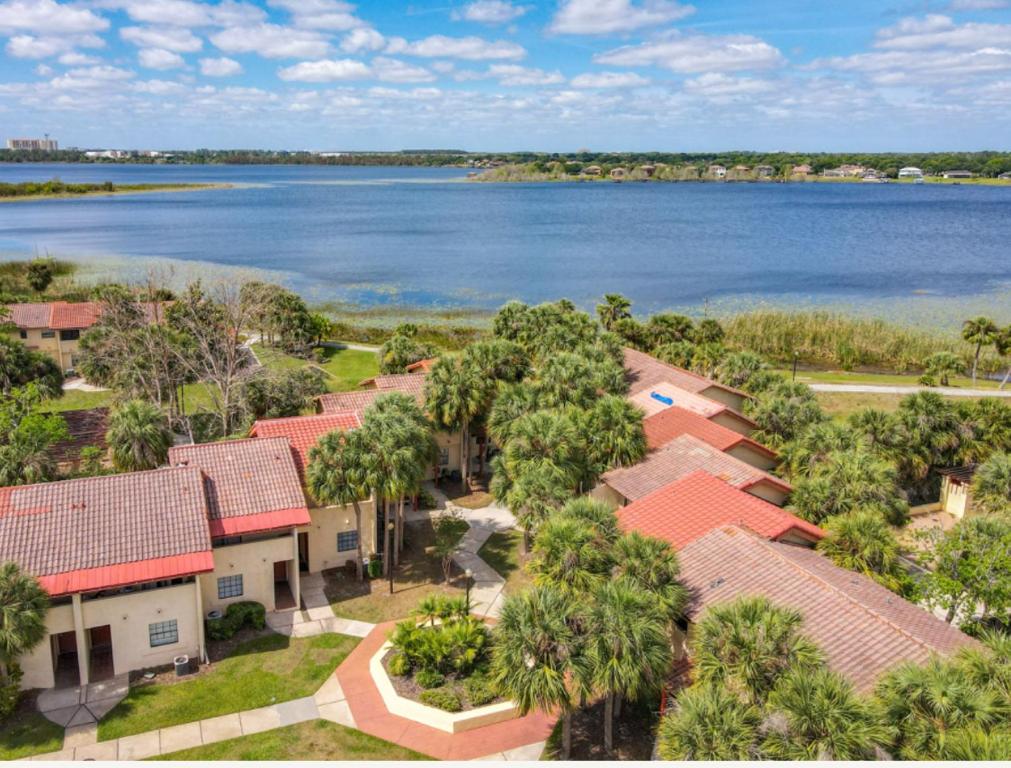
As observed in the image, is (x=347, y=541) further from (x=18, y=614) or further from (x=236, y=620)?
(x=18, y=614)

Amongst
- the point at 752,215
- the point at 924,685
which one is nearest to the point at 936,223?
the point at 752,215

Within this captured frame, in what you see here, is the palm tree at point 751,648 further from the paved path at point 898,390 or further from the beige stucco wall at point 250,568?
the paved path at point 898,390

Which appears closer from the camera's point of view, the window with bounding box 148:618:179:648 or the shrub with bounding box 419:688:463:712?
the shrub with bounding box 419:688:463:712

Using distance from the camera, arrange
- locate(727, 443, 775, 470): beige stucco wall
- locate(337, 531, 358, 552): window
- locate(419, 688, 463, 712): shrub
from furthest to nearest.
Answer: locate(727, 443, 775, 470): beige stucco wall
locate(337, 531, 358, 552): window
locate(419, 688, 463, 712): shrub

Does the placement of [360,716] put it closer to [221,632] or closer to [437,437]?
[221,632]

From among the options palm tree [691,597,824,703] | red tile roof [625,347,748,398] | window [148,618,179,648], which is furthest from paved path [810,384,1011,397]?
window [148,618,179,648]

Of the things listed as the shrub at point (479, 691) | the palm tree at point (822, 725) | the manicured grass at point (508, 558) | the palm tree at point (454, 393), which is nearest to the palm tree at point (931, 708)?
the palm tree at point (822, 725)

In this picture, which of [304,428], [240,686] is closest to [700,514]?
[240,686]

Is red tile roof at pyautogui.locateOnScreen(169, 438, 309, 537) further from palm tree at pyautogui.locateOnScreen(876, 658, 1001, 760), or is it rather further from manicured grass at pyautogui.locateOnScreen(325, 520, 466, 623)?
palm tree at pyautogui.locateOnScreen(876, 658, 1001, 760)
